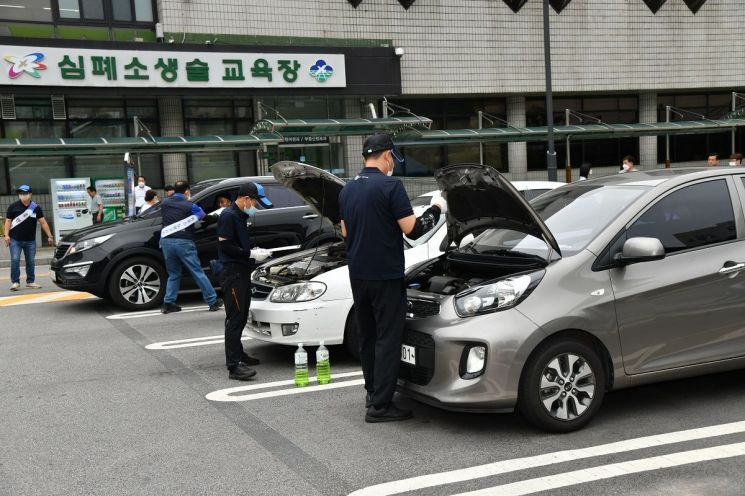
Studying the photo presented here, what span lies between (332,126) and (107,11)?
269 inches

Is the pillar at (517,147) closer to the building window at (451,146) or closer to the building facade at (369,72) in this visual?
the building facade at (369,72)

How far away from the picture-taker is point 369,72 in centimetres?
2306

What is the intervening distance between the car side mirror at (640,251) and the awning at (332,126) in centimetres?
1668

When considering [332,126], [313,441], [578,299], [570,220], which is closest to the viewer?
[578,299]

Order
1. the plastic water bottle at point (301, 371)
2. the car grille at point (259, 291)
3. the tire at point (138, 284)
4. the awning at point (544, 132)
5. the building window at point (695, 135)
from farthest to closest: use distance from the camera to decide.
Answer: the building window at point (695, 135) < the awning at point (544, 132) < the tire at point (138, 284) < the car grille at point (259, 291) < the plastic water bottle at point (301, 371)

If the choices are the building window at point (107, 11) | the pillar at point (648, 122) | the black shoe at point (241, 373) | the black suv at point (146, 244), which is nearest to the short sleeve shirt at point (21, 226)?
the black suv at point (146, 244)

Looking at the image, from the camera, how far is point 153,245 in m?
10.3

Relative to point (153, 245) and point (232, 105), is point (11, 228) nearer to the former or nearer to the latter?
point (153, 245)

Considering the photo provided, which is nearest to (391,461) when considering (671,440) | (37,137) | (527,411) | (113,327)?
(527,411)

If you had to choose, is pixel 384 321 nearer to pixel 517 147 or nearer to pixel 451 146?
pixel 451 146

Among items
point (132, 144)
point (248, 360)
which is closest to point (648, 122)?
point (132, 144)

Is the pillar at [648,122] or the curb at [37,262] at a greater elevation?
the pillar at [648,122]

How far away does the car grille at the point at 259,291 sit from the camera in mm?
6902

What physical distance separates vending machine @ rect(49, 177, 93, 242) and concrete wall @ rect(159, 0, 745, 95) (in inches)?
205
